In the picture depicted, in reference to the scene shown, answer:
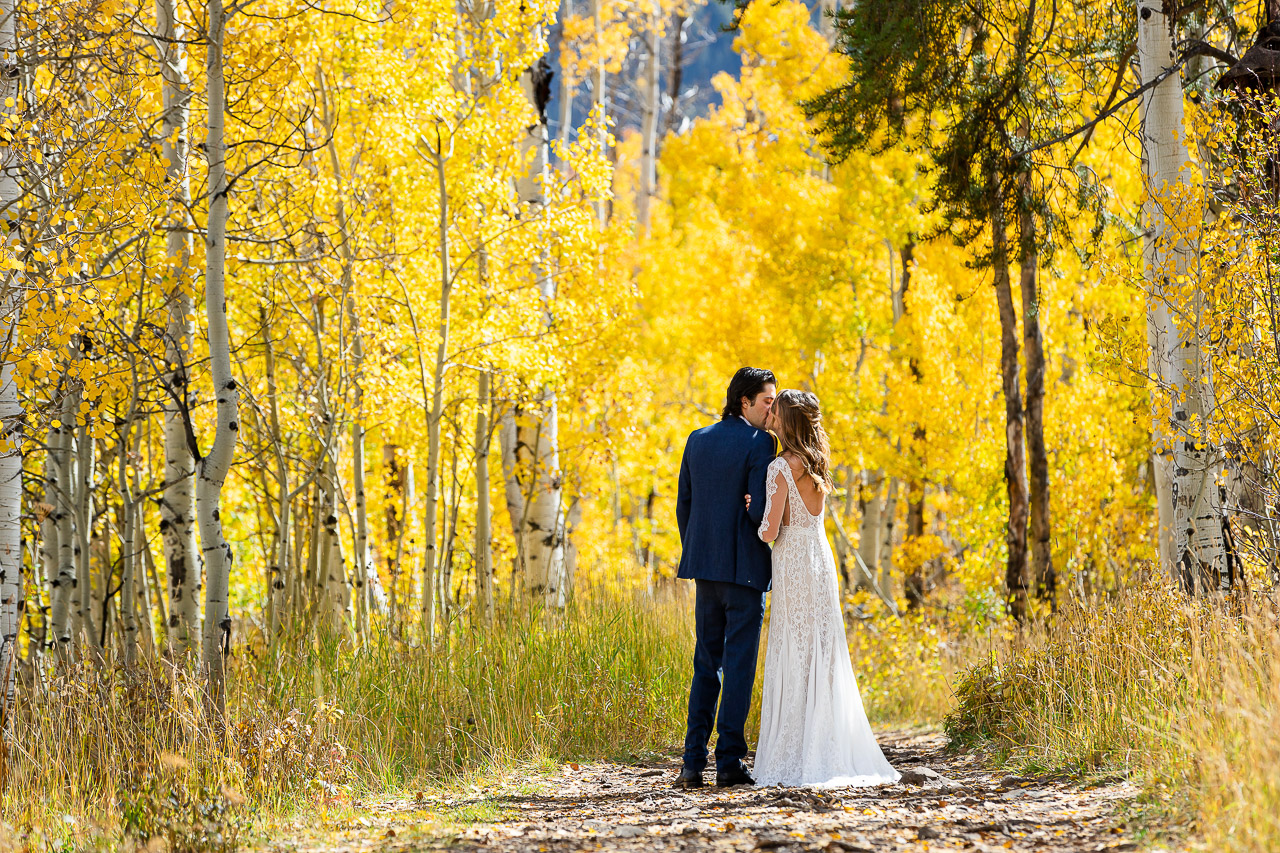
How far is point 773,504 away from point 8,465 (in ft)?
11.4

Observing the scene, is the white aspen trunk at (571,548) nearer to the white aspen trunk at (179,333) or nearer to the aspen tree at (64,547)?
the white aspen trunk at (179,333)

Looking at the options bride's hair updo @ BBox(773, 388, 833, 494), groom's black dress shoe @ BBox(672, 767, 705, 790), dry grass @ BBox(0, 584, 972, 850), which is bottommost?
groom's black dress shoe @ BBox(672, 767, 705, 790)

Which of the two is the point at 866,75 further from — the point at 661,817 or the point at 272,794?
the point at 272,794

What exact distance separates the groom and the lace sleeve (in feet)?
0.12

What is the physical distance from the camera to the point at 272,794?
4.24 meters

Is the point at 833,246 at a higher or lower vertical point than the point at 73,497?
higher

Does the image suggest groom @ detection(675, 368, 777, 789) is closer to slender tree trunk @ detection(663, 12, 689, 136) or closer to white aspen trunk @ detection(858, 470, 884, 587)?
white aspen trunk @ detection(858, 470, 884, 587)

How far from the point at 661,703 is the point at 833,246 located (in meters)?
8.36

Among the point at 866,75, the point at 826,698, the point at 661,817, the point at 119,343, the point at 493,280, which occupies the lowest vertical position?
the point at 661,817

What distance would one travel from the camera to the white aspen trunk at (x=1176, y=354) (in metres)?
5.77

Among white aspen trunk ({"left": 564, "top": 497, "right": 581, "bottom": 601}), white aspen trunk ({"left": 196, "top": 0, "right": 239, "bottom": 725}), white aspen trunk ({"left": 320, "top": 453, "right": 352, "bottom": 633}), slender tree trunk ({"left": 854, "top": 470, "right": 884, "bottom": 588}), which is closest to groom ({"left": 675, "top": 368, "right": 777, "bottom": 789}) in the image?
white aspen trunk ({"left": 196, "top": 0, "right": 239, "bottom": 725})

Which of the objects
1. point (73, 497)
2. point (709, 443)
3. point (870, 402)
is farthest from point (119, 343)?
point (870, 402)

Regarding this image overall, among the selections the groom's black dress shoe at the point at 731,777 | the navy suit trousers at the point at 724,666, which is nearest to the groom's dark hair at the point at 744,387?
the navy suit trousers at the point at 724,666

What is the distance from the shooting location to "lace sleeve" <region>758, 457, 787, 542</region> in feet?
15.8
